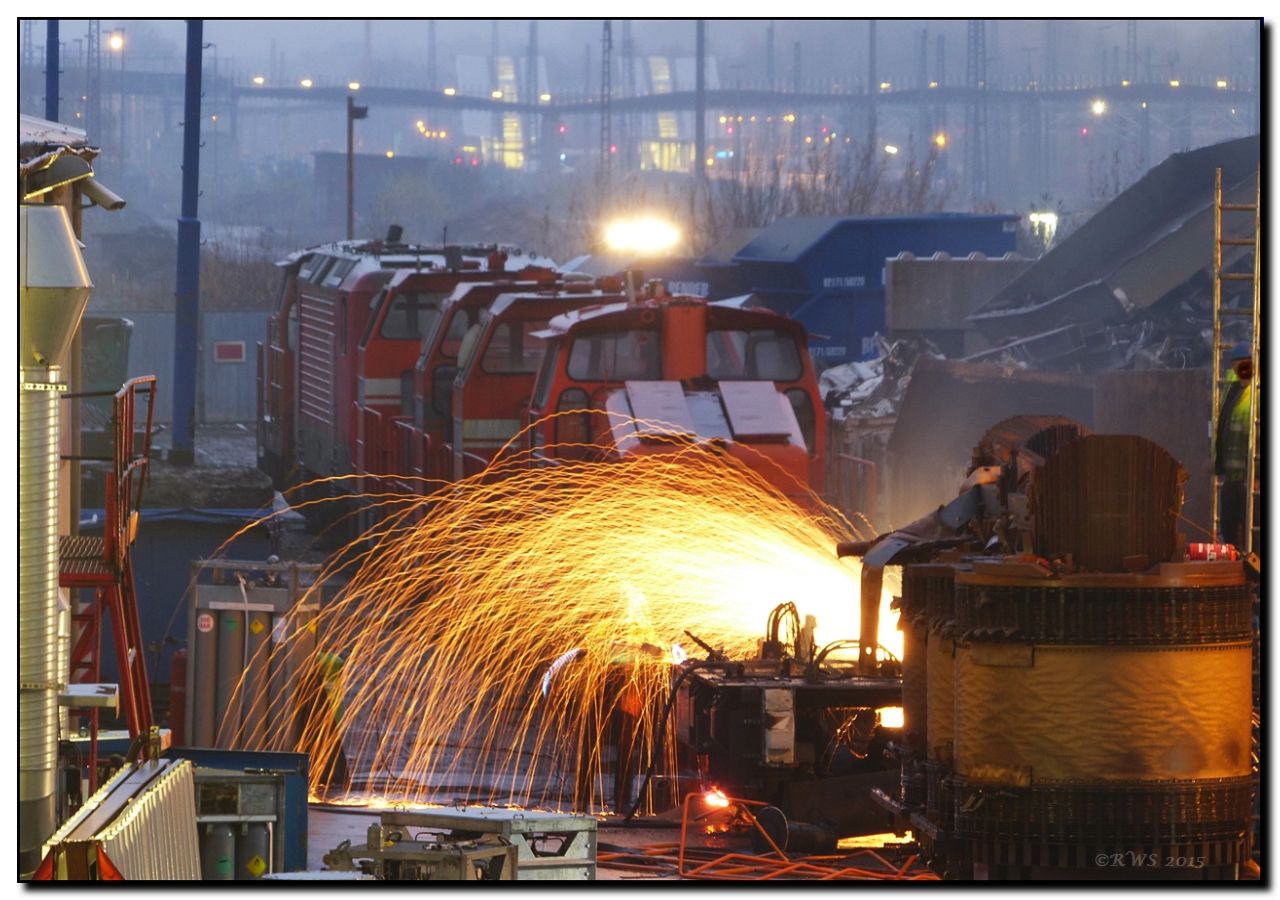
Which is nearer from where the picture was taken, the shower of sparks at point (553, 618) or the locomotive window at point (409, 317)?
the shower of sparks at point (553, 618)

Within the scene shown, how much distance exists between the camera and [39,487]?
6805mm

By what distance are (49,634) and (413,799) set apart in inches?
151

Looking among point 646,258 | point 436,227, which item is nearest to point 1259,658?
point 646,258

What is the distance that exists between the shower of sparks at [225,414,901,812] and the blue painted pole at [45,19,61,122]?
7.32 metres

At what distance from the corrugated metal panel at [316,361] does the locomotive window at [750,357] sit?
6614 mm

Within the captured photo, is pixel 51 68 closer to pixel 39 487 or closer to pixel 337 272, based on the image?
pixel 337 272

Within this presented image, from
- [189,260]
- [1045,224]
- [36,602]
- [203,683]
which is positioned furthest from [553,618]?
[1045,224]

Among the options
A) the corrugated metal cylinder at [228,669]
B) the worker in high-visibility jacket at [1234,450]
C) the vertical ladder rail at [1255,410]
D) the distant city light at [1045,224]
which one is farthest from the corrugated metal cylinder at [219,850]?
the distant city light at [1045,224]

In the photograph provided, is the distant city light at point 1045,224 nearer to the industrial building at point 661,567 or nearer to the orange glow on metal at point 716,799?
the industrial building at point 661,567

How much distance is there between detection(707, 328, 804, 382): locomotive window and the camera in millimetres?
15266

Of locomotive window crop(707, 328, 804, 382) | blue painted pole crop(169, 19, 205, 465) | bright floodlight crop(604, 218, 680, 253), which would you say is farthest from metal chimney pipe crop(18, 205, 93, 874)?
blue painted pole crop(169, 19, 205, 465)

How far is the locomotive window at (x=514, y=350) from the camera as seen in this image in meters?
16.5

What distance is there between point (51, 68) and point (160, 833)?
50.1 feet

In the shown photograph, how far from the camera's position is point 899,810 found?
24.2 ft
